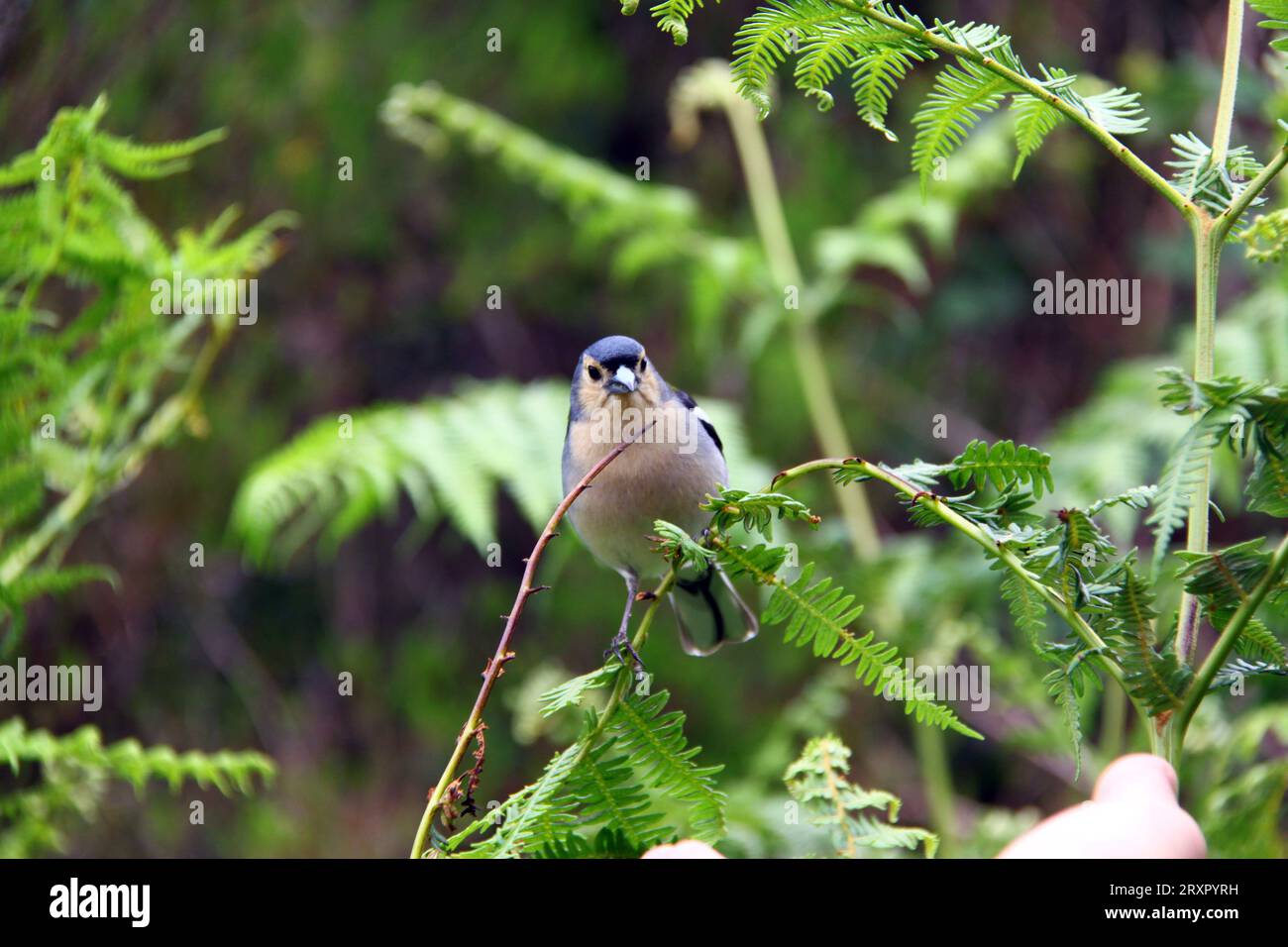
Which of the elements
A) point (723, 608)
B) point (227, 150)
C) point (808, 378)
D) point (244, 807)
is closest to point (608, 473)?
point (723, 608)

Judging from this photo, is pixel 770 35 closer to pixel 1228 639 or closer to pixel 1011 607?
pixel 1011 607

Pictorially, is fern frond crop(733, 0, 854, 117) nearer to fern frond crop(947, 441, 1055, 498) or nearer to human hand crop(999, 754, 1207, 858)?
fern frond crop(947, 441, 1055, 498)

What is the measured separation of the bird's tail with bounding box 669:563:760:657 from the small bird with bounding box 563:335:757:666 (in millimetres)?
10

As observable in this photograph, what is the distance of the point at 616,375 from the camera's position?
316cm

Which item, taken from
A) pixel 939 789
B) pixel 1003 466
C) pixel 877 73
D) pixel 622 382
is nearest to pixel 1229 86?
pixel 877 73

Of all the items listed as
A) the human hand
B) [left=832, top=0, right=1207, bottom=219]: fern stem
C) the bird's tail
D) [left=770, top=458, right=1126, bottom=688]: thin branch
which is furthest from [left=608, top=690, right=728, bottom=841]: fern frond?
the bird's tail

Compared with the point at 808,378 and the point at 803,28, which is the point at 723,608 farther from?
the point at 803,28

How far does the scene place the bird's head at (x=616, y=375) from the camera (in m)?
3.17

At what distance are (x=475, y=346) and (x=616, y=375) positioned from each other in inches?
169

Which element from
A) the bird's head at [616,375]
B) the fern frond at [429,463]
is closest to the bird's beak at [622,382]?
the bird's head at [616,375]

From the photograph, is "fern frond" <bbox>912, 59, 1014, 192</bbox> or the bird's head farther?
the bird's head

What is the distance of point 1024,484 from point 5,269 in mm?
2392

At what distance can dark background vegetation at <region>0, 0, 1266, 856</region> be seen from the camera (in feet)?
20.6

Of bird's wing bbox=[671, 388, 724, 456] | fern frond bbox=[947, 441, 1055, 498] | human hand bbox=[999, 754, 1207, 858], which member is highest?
bird's wing bbox=[671, 388, 724, 456]
